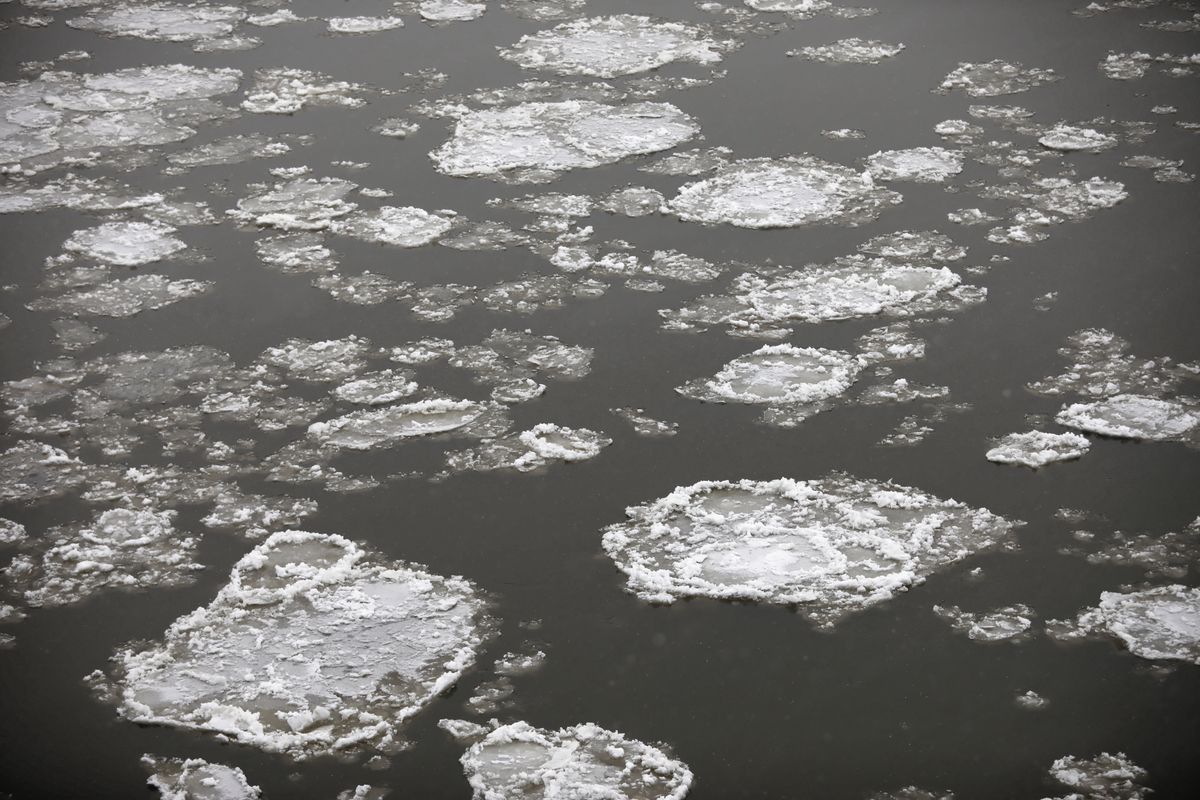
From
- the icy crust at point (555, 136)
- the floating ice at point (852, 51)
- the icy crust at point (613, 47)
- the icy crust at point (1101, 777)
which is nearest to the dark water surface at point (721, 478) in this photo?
the icy crust at point (1101, 777)

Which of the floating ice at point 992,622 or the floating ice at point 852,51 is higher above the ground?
the floating ice at point 852,51

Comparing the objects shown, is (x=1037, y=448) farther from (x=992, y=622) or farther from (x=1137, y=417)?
(x=992, y=622)

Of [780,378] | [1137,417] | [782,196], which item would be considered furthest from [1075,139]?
[780,378]

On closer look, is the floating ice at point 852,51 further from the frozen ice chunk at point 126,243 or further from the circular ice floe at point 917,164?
the frozen ice chunk at point 126,243

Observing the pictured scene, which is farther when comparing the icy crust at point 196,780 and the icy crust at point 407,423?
the icy crust at point 407,423

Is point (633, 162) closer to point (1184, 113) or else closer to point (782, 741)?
point (1184, 113)

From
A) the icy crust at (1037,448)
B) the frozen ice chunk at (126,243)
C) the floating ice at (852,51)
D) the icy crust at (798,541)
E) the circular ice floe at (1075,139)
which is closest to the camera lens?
the icy crust at (798,541)

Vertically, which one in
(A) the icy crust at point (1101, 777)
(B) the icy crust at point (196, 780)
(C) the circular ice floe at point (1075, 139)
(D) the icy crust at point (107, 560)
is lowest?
(B) the icy crust at point (196, 780)
